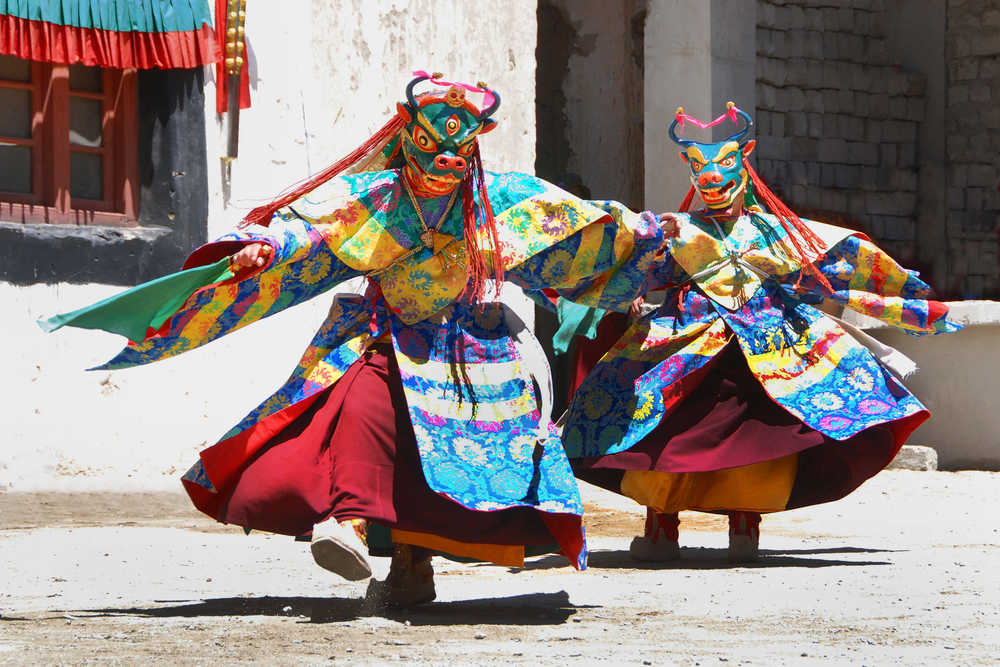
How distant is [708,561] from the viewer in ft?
18.6

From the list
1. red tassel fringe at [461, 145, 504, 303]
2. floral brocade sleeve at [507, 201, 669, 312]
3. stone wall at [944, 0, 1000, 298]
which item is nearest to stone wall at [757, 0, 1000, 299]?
stone wall at [944, 0, 1000, 298]

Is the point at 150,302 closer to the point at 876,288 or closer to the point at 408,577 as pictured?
the point at 408,577

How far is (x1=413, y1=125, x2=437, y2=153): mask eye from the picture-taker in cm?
439

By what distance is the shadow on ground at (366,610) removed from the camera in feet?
13.5

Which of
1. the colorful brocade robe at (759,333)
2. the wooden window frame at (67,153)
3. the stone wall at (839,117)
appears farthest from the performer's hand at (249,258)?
the stone wall at (839,117)

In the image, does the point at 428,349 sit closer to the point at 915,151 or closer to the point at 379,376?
the point at 379,376

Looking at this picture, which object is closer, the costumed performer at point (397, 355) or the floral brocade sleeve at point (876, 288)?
the costumed performer at point (397, 355)

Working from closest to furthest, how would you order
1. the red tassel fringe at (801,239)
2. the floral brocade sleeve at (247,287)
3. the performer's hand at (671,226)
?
the floral brocade sleeve at (247,287) < the performer's hand at (671,226) < the red tassel fringe at (801,239)

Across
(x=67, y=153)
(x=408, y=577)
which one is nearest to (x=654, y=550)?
(x=408, y=577)

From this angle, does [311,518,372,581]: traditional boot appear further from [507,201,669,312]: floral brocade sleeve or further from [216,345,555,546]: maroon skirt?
[507,201,669,312]: floral brocade sleeve

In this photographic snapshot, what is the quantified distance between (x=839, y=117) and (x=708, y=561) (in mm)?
7057

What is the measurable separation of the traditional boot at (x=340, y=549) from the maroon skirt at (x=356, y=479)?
0.04m

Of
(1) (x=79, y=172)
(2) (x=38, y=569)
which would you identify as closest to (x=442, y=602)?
(2) (x=38, y=569)

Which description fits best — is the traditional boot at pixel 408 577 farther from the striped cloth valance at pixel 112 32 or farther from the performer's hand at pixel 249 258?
the striped cloth valance at pixel 112 32
